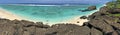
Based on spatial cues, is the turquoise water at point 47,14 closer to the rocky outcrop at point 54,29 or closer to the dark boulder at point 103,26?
the dark boulder at point 103,26

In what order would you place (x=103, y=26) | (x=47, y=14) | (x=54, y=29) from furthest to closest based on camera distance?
1. (x=47, y=14)
2. (x=103, y=26)
3. (x=54, y=29)

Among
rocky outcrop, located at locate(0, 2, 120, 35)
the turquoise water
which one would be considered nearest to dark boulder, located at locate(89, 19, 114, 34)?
rocky outcrop, located at locate(0, 2, 120, 35)

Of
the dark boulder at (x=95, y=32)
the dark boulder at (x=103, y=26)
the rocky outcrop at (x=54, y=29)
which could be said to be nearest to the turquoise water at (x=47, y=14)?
the dark boulder at (x=103, y=26)

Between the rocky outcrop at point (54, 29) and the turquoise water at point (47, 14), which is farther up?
the rocky outcrop at point (54, 29)

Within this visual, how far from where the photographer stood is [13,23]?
2825cm

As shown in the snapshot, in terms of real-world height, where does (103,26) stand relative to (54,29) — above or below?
below

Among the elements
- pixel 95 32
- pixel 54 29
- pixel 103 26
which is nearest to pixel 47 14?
pixel 103 26

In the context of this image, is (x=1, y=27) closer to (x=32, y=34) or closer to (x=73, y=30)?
(x=32, y=34)

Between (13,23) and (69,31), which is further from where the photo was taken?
(13,23)

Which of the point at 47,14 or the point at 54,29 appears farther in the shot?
the point at 47,14

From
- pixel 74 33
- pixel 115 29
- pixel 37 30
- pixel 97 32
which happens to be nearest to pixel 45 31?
pixel 37 30

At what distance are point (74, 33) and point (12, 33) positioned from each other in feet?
15.9

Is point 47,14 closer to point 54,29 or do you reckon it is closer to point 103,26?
point 103,26

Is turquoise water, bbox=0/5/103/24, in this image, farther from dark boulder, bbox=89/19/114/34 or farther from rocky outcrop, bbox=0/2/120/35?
rocky outcrop, bbox=0/2/120/35
